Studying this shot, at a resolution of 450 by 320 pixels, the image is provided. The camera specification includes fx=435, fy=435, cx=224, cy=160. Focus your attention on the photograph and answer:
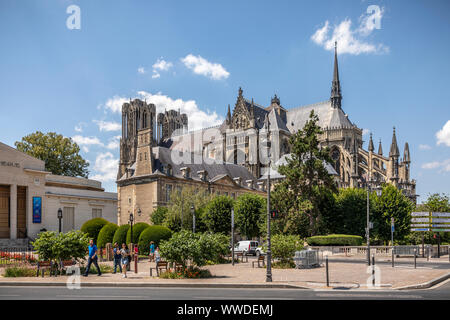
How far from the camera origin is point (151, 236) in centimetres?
3512

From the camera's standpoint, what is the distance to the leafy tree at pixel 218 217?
51.2 meters

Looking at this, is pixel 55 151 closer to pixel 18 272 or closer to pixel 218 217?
pixel 218 217

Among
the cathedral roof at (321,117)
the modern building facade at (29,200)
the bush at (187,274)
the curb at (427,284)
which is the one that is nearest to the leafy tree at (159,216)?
the modern building facade at (29,200)

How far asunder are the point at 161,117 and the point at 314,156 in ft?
280

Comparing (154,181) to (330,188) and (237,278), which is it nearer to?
(330,188)

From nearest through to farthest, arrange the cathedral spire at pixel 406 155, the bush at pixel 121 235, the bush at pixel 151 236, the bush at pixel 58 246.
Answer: the bush at pixel 58 246 < the bush at pixel 151 236 < the bush at pixel 121 235 < the cathedral spire at pixel 406 155

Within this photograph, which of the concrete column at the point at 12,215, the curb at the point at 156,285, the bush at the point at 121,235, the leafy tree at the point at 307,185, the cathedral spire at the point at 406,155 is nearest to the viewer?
the curb at the point at 156,285

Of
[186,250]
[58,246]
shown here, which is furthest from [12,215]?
[186,250]

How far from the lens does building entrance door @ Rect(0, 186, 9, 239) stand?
44.3m

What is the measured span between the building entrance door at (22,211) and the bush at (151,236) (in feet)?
55.5

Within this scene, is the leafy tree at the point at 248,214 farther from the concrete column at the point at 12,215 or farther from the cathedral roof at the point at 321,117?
the cathedral roof at the point at 321,117

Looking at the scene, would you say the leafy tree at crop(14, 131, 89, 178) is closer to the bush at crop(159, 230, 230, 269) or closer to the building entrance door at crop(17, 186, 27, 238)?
the building entrance door at crop(17, 186, 27, 238)

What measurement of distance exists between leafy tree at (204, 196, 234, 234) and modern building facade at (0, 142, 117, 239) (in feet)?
49.4

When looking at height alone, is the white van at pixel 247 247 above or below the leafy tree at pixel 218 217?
below
